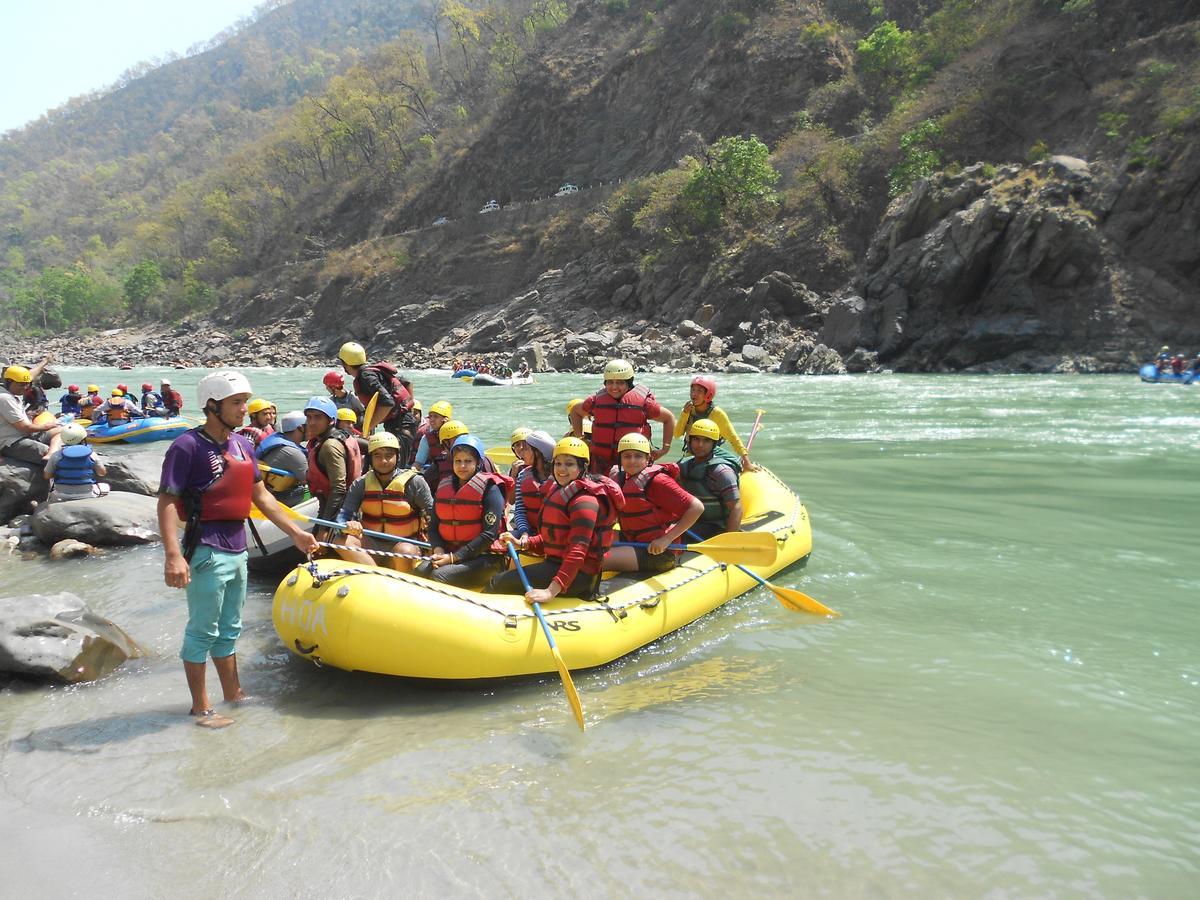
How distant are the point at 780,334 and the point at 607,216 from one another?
1576 cm

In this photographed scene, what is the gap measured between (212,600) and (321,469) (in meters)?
1.88

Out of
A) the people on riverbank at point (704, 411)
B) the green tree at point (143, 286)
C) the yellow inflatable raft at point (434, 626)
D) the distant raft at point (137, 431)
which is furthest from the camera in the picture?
the green tree at point (143, 286)

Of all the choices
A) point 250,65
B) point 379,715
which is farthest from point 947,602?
point 250,65

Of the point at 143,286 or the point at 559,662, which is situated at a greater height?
the point at 143,286

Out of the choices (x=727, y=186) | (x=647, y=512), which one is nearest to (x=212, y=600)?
(x=647, y=512)

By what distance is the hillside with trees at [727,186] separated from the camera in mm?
21656

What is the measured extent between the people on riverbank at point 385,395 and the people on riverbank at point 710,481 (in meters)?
2.30

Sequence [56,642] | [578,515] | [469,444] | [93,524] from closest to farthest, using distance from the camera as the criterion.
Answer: [56,642] < [578,515] < [469,444] < [93,524]

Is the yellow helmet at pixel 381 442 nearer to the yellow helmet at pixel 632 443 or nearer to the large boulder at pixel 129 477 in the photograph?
the yellow helmet at pixel 632 443

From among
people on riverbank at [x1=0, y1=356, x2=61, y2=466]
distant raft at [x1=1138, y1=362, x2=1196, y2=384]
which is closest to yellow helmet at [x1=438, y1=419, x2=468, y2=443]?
people on riverbank at [x1=0, y1=356, x2=61, y2=466]

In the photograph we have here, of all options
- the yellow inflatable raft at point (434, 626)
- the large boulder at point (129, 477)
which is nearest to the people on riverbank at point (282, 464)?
the yellow inflatable raft at point (434, 626)

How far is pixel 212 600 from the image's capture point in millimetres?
3305

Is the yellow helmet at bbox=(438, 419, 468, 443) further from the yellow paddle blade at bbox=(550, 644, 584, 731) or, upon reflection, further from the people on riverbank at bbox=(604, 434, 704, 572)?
the yellow paddle blade at bbox=(550, 644, 584, 731)

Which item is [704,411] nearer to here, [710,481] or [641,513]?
[710,481]
